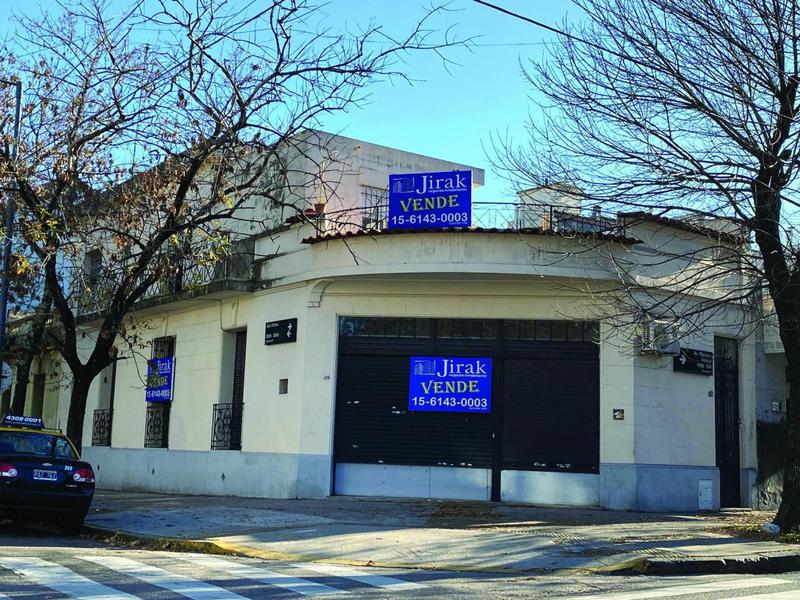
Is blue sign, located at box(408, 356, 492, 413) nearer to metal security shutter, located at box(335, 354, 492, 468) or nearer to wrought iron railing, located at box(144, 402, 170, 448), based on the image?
metal security shutter, located at box(335, 354, 492, 468)

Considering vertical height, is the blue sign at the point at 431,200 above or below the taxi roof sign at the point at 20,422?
above

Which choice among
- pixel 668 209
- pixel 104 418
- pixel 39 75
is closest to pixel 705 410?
pixel 668 209

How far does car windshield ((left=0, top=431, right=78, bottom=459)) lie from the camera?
13.8m

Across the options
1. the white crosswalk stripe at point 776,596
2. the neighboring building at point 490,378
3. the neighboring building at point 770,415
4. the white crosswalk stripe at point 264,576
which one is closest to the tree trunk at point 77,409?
the neighboring building at point 490,378

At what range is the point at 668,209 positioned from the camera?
43.9 feet

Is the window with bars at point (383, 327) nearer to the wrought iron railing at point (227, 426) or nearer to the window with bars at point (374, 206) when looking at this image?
the window with bars at point (374, 206)

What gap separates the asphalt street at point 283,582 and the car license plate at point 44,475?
1.72 metres

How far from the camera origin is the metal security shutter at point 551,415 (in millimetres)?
16797

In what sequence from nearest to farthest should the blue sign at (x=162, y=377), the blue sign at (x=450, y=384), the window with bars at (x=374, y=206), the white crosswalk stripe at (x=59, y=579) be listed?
1. the white crosswalk stripe at (x=59, y=579)
2. the blue sign at (x=450, y=384)
3. the window with bars at (x=374, y=206)
4. the blue sign at (x=162, y=377)

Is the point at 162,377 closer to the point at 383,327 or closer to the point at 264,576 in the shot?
the point at 383,327

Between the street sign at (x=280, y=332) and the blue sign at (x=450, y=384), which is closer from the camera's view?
the blue sign at (x=450, y=384)

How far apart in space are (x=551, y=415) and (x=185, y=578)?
30.5 ft

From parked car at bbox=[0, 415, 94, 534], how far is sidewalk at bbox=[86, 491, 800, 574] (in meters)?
0.63

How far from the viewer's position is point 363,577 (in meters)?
9.79
